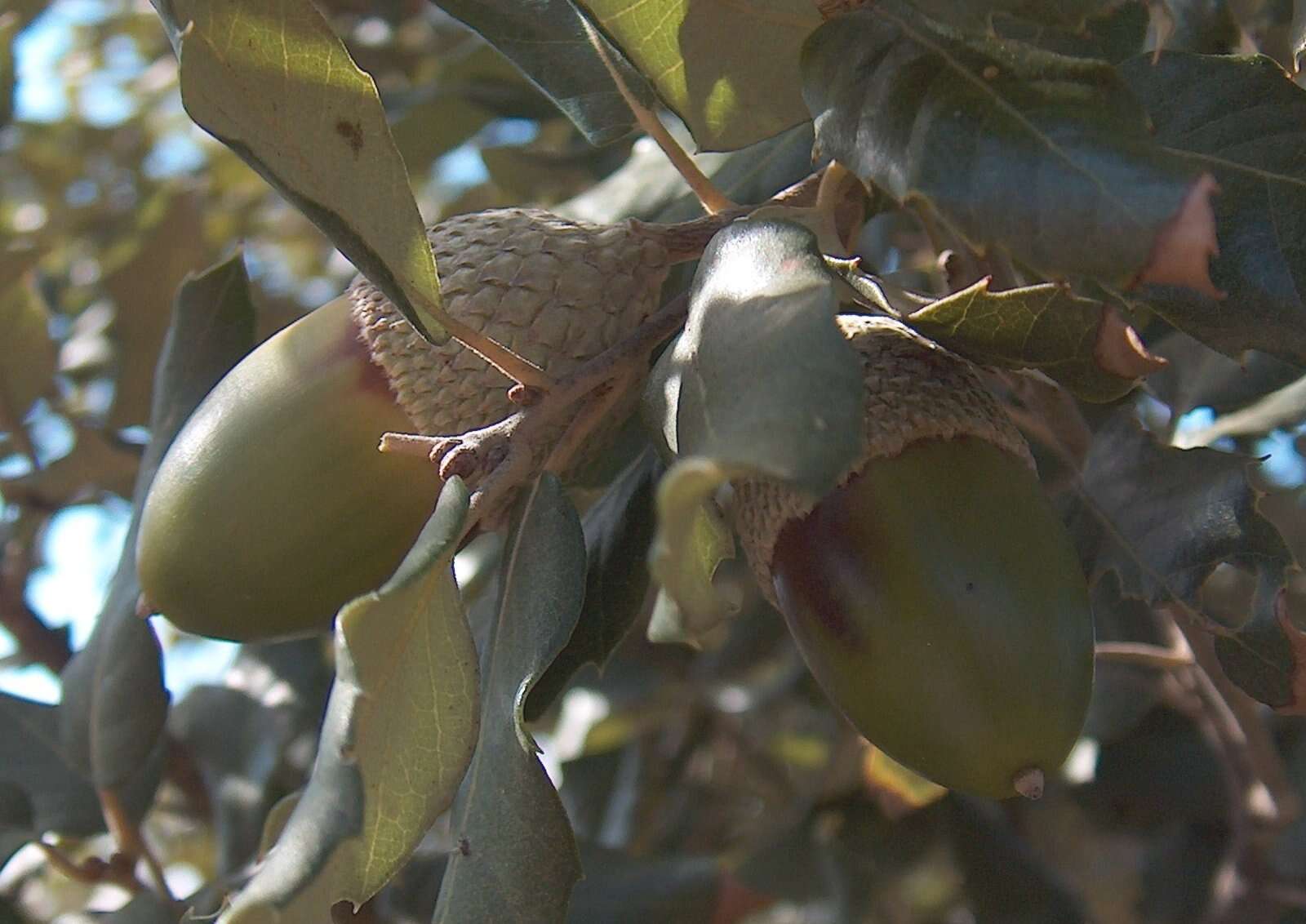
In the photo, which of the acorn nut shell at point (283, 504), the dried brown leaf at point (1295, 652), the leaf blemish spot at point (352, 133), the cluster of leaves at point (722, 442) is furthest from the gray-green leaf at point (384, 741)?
the dried brown leaf at point (1295, 652)

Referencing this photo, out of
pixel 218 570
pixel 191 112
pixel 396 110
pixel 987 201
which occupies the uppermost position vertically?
pixel 191 112

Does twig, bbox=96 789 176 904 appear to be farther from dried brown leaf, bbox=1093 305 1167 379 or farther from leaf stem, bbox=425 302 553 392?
dried brown leaf, bbox=1093 305 1167 379

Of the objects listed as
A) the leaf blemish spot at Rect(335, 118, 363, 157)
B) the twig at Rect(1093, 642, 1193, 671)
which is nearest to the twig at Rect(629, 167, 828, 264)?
the leaf blemish spot at Rect(335, 118, 363, 157)

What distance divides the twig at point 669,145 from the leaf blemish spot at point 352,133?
0.23 metres

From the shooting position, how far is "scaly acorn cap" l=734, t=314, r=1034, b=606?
2.69 feet

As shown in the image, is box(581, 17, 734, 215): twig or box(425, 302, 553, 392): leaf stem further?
box(581, 17, 734, 215): twig

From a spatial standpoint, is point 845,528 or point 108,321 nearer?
point 845,528

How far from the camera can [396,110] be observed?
176 centimetres

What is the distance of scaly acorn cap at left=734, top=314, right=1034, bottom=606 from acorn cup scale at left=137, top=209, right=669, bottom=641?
18 cm

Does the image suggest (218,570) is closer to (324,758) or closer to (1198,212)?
(324,758)

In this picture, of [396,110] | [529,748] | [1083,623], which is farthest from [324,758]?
[396,110]

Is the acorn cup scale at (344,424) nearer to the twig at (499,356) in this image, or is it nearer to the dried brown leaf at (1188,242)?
the twig at (499,356)

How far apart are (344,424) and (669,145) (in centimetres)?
31

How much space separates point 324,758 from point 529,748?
0.14 meters
